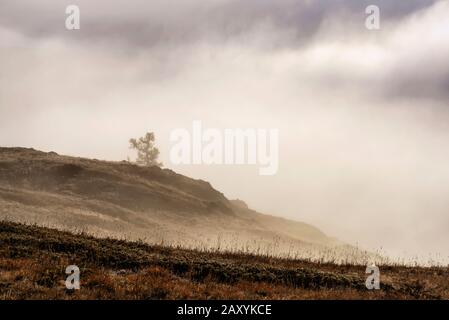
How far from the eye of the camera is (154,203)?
352 feet

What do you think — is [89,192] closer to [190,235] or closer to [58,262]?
[190,235]

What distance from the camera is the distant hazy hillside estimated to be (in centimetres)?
7881

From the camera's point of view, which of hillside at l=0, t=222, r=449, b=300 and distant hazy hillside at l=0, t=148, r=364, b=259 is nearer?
hillside at l=0, t=222, r=449, b=300

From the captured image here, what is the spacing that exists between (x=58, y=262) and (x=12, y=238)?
505 cm

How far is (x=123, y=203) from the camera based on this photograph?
330 feet

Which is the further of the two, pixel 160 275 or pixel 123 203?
pixel 123 203

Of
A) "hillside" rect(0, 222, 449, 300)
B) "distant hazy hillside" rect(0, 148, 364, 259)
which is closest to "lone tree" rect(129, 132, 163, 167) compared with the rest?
"distant hazy hillside" rect(0, 148, 364, 259)

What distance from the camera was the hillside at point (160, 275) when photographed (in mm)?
17391

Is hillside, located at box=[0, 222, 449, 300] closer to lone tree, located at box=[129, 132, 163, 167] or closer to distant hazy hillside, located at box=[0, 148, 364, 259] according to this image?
distant hazy hillside, located at box=[0, 148, 364, 259]

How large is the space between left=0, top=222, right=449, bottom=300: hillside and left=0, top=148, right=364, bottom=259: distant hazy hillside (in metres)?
44.2

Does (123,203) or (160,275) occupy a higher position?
(160,275)

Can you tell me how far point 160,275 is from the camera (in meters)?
20.7

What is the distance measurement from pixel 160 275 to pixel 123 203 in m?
81.6
